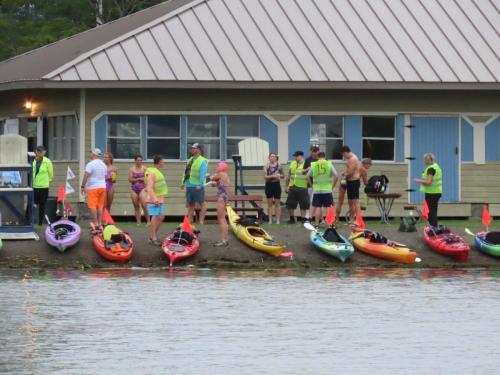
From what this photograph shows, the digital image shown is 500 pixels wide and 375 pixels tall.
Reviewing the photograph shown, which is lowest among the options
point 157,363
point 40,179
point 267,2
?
point 157,363

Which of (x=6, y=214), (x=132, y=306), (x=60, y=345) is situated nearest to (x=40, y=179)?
(x=6, y=214)

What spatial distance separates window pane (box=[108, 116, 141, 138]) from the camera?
38.8 meters

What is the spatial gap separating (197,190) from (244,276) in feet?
14.1

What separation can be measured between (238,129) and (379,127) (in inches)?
142

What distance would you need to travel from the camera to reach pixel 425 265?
101 feet


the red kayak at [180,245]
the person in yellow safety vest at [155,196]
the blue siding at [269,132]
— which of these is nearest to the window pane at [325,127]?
the blue siding at [269,132]

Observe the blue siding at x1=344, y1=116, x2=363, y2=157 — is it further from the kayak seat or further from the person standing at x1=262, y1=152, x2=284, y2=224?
the kayak seat

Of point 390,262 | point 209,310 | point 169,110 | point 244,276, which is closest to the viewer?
point 209,310

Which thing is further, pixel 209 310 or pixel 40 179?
pixel 40 179

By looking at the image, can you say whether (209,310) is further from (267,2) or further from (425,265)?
(267,2)

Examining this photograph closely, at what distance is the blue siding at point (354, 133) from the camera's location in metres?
39.4

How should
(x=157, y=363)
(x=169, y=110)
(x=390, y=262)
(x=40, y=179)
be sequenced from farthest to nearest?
(x=169, y=110), (x=40, y=179), (x=390, y=262), (x=157, y=363)

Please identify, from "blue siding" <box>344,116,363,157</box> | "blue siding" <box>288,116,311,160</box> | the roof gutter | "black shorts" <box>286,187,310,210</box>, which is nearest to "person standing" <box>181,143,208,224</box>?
"black shorts" <box>286,187,310,210</box>

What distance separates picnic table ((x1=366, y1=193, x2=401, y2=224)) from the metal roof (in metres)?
3.03
